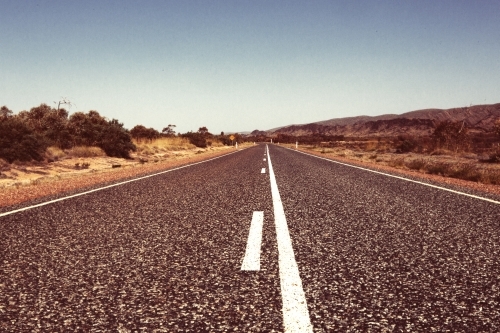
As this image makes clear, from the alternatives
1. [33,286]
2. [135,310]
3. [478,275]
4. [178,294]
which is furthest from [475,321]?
[33,286]

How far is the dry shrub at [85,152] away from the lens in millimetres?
23578

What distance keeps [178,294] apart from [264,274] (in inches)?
29.4

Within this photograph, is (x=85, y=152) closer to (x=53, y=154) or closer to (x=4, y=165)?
(x=53, y=154)

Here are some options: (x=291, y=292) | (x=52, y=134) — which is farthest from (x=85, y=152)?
(x=291, y=292)

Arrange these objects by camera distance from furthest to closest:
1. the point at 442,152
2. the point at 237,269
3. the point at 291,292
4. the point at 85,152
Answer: the point at 442,152 → the point at 85,152 → the point at 237,269 → the point at 291,292

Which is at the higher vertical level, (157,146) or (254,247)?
(157,146)

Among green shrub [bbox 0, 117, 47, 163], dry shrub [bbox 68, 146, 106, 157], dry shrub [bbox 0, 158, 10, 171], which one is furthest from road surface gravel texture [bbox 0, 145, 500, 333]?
dry shrub [bbox 68, 146, 106, 157]

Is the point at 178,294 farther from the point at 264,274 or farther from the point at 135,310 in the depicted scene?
the point at 264,274

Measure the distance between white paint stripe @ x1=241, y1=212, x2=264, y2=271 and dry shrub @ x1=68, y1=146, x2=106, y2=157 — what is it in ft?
69.6

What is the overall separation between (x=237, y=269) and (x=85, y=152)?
23375 mm

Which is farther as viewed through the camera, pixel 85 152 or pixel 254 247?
pixel 85 152

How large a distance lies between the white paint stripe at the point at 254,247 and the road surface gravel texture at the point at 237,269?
7 cm

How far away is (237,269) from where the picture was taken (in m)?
3.26

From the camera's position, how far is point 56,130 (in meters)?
25.5
